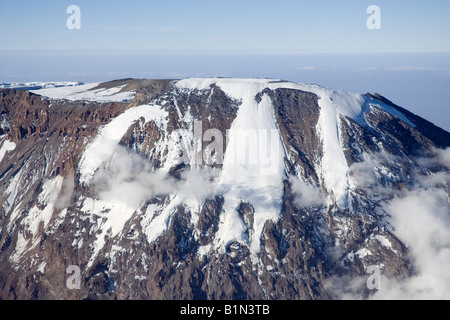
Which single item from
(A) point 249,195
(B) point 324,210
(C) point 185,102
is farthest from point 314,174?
(C) point 185,102

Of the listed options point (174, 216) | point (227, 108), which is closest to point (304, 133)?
point (227, 108)

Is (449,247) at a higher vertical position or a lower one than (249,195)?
lower

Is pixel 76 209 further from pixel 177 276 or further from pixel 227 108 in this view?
pixel 227 108

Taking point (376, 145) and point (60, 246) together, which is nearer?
point (60, 246)

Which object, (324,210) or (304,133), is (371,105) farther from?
(324,210)

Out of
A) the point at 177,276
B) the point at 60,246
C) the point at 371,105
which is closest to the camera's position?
the point at 177,276

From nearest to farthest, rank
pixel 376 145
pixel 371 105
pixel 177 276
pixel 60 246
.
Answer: pixel 177 276, pixel 60 246, pixel 376 145, pixel 371 105

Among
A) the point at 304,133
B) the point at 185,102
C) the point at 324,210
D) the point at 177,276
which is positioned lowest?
the point at 177,276
